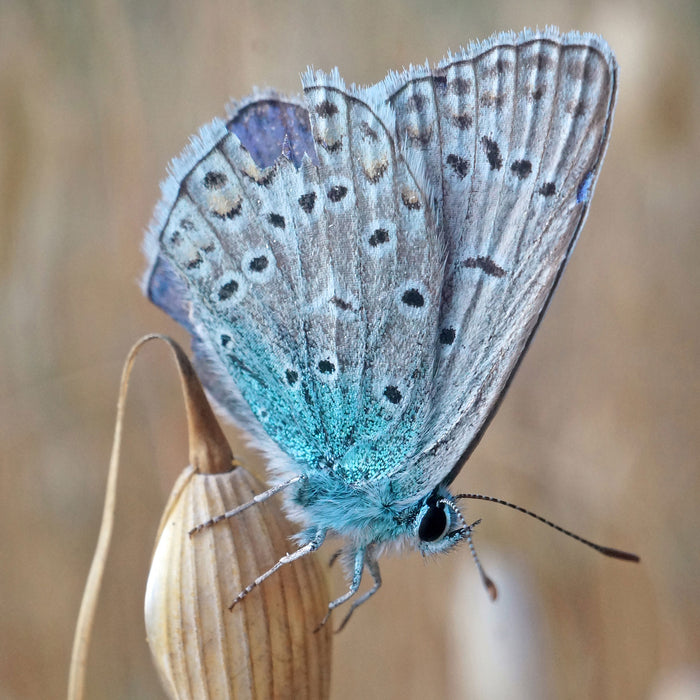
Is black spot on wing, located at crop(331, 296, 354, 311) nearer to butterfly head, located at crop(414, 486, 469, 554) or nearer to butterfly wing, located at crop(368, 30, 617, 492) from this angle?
butterfly wing, located at crop(368, 30, 617, 492)

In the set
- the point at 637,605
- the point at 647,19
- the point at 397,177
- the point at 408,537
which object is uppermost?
the point at 647,19

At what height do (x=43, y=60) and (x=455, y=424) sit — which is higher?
(x=43, y=60)

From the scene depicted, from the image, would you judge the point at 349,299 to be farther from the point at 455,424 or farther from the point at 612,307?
the point at 612,307

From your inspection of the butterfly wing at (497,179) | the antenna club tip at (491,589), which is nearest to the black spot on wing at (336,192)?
the butterfly wing at (497,179)

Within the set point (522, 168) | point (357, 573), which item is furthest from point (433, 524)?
point (522, 168)

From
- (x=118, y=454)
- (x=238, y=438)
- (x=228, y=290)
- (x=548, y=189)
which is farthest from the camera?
(x=238, y=438)

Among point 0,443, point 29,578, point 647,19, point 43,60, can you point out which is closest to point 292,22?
point 43,60

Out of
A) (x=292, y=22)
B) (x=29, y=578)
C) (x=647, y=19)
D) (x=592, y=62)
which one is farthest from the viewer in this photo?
(x=29, y=578)

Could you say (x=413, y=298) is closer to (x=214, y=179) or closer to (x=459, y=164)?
(x=459, y=164)
